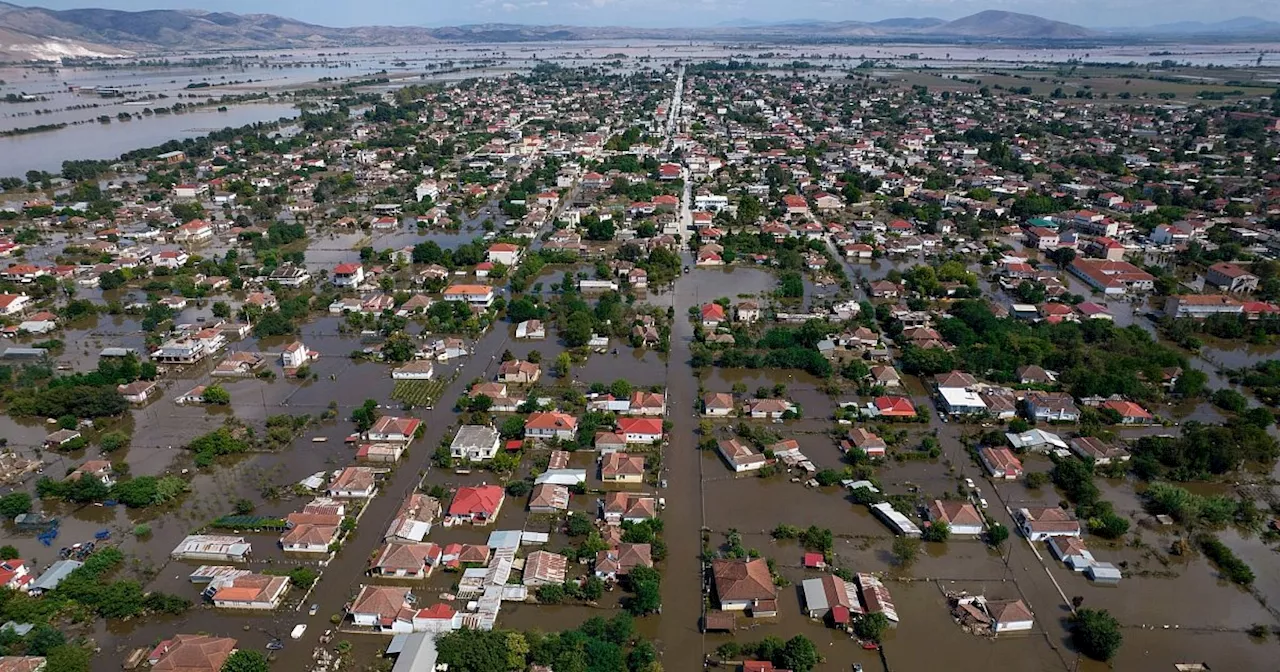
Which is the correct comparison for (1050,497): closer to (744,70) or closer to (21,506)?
(21,506)

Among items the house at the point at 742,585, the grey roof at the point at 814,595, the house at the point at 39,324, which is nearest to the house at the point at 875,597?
the grey roof at the point at 814,595

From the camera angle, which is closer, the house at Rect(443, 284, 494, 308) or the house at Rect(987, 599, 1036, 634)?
the house at Rect(987, 599, 1036, 634)

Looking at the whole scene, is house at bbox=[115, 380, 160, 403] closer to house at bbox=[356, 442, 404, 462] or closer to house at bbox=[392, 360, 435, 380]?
house at bbox=[392, 360, 435, 380]

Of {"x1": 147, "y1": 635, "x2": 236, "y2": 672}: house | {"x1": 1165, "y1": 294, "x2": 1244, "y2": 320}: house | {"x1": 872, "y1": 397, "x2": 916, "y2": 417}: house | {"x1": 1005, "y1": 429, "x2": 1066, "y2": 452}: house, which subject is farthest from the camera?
{"x1": 1165, "y1": 294, "x2": 1244, "y2": 320}: house

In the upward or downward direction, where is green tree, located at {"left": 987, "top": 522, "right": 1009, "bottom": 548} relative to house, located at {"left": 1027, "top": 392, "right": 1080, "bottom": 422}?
downward

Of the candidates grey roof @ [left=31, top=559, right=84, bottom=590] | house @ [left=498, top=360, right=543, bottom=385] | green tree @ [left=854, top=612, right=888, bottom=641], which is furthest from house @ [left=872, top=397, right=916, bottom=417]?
grey roof @ [left=31, top=559, right=84, bottom=590]

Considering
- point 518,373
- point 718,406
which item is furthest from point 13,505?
point 718,406

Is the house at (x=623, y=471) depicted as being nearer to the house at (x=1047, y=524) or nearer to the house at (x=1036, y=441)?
the house at (x=1047, y=524)

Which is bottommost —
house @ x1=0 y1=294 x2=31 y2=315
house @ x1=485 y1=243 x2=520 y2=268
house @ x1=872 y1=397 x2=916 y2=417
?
house @ x1=872 y1=397 x2=916 y2=417
